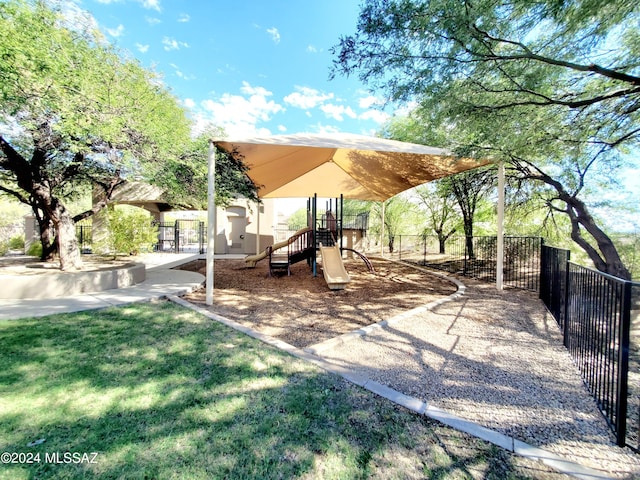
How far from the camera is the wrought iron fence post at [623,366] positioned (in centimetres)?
184

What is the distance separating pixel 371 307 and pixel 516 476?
3.68m

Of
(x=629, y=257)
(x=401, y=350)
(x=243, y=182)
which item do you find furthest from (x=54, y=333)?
(x=629, y=257)

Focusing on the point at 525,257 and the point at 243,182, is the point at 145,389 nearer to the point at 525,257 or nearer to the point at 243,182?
the point at 243,182

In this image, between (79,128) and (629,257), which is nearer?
(79,128)

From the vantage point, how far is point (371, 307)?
522 centimetres

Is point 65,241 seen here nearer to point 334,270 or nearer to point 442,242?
point 334,270

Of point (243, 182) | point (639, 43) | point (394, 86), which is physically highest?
point (639, 43)

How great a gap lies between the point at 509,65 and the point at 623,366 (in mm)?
4267

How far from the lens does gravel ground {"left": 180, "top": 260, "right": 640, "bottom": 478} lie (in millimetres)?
2006

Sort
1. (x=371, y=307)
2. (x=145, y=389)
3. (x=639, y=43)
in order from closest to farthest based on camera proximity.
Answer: (x=145, y=389)
(x=639, y=43)
(x=371, y=307)

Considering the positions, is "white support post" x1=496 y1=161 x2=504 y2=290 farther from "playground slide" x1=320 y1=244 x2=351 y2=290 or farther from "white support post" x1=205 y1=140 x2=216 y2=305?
"white support post" x1=205 y1=140 x2=216 y2=305

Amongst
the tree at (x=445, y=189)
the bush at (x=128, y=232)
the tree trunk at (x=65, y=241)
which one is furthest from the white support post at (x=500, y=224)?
the bush at (x=128, y=232)

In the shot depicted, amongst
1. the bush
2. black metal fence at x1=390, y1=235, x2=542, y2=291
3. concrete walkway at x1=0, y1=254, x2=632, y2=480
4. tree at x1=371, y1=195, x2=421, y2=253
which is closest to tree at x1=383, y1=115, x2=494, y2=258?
black metal fence at x1=390, y1=235, x2=542, y2=291

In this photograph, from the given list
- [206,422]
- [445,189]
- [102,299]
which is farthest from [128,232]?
[445,189]
